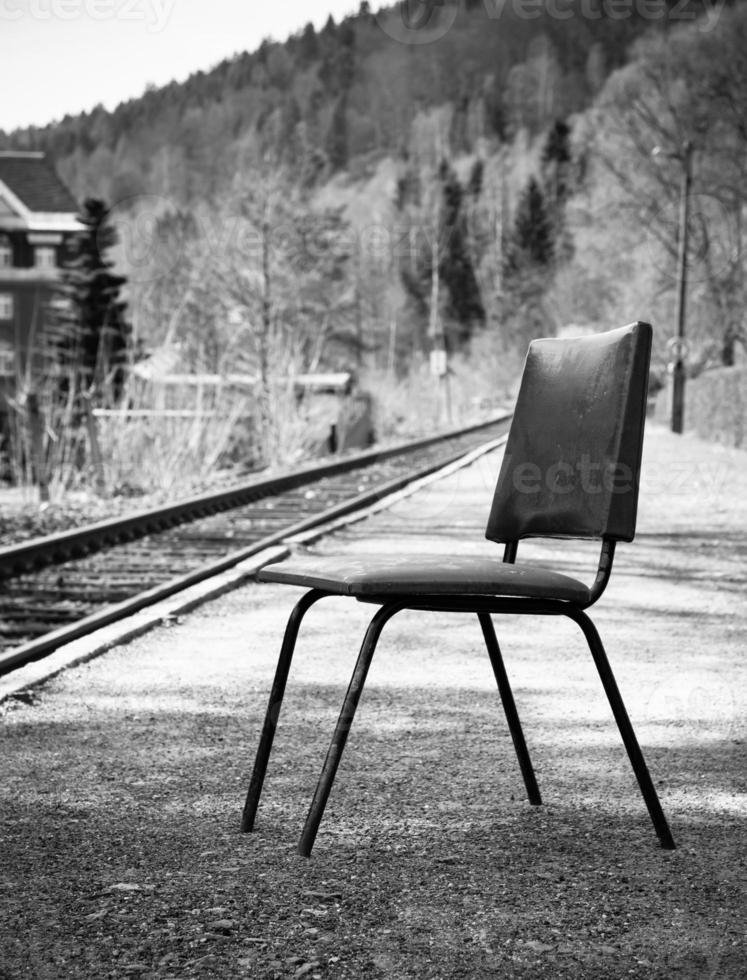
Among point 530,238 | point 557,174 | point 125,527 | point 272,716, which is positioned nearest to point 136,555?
point 125,527

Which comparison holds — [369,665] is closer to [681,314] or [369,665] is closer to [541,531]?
[541,531]

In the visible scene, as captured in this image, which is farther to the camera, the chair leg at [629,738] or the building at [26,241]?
the building at [26,241]

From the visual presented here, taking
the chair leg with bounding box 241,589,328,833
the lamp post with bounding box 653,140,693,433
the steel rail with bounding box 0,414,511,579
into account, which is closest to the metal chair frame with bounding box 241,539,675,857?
the chair leg with bounding box 241,589,328,833

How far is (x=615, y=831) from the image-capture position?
3236 mm

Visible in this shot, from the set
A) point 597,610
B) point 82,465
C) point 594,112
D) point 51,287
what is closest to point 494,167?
point 51,287

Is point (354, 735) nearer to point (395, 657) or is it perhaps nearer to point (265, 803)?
point (265, 803)

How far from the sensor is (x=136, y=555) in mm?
9578

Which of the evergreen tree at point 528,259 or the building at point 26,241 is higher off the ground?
the evergreen tree at point 528,259

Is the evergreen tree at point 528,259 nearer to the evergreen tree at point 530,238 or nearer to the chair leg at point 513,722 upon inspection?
the evergreen tree at point 530,238

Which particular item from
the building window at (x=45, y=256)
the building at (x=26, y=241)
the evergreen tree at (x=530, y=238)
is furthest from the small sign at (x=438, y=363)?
the evergreen tree at (x=530, y=238)

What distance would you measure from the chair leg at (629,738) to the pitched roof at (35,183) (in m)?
58.7

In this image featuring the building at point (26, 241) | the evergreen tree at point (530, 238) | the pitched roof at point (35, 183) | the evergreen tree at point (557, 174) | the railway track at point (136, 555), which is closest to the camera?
the railway track at point (136, 555)

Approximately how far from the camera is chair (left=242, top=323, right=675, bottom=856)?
286cm

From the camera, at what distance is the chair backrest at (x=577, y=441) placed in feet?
10.4
